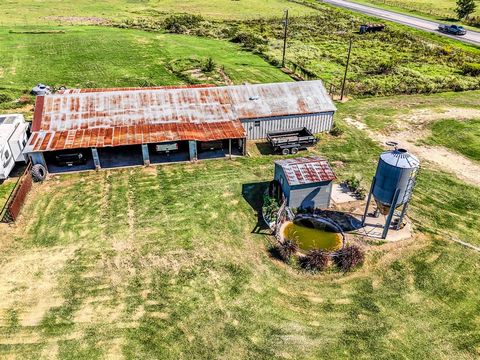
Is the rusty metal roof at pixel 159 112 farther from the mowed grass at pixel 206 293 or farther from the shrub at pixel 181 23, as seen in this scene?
the shrub at pixel 181 23

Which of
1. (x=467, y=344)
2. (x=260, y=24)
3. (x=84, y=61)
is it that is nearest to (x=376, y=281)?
(x=467, y=344)

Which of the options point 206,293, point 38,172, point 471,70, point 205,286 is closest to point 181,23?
point 471,70

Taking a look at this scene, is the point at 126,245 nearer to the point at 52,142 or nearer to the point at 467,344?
the point at 52,142

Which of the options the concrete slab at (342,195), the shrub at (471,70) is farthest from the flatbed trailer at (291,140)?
the shrub at (471,70)

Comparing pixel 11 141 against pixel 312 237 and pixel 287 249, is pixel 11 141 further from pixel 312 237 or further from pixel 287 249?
pixel 312 237

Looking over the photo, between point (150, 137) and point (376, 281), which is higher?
point (150, 137)

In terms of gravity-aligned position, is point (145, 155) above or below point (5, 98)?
above
